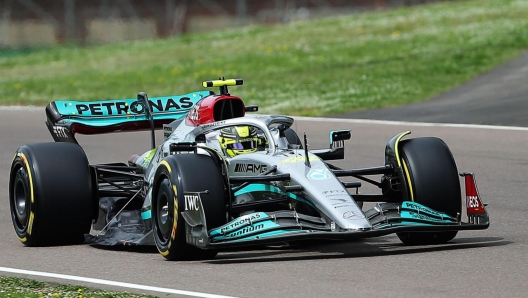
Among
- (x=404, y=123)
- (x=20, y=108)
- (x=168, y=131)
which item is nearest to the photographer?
(x=168, y=131)

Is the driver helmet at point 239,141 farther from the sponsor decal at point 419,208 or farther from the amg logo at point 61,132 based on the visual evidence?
the amg logo at point 61,132

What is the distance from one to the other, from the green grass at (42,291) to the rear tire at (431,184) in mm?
2895

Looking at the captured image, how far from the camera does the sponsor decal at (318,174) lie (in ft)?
29.0

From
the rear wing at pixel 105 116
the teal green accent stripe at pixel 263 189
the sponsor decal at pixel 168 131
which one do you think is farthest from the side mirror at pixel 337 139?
the rear wing at pixel 105 116

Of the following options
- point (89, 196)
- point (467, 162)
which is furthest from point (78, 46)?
point (89, 196)

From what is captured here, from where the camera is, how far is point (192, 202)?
8.51 m

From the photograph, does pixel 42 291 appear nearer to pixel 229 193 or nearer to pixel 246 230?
pixel 246 230

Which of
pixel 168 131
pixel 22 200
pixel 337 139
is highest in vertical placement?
pixel 168 131

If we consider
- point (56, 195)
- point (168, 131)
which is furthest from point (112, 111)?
point (56, 195)

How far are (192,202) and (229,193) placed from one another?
478 millimetres

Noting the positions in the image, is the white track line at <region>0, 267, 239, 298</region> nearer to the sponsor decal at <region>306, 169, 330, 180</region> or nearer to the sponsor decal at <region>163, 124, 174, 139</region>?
the sponsor decal at <region>306, 169, 330, 180</region>

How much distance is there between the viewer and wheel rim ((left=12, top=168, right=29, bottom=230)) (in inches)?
394

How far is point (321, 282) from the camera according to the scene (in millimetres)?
7688

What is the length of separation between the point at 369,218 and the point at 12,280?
274cm
